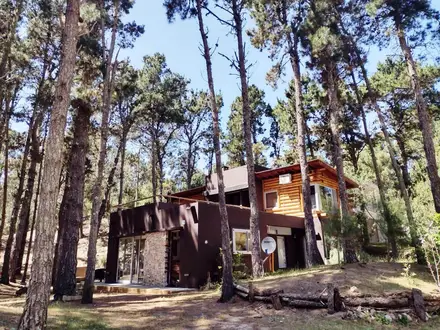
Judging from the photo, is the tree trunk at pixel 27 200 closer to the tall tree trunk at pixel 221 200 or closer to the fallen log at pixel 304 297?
the tall tree trunk at pixel 221 200

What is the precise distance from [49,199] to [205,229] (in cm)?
830

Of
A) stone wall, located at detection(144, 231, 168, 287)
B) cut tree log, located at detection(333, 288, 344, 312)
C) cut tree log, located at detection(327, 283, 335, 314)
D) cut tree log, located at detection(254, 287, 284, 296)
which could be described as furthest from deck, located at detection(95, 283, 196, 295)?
cut tree log, located at detection(333, 288, 344, 312)

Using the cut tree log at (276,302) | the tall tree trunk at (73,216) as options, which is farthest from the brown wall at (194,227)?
the cut tree log at (276,302)

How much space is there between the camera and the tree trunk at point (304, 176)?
1240 centimetres

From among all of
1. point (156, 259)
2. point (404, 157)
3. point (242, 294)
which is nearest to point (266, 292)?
point (242, 294)

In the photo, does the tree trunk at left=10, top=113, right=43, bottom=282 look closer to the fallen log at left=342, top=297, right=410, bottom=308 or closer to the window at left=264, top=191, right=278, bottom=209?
the window at left=264, top=191, right=278, bottom=209

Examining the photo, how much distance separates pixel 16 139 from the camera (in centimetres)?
1947

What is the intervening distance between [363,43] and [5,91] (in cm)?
1566

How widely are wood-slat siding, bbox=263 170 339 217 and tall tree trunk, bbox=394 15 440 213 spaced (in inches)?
289

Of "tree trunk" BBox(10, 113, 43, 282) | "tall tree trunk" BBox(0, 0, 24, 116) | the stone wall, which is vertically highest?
"tall tree trunk" BBox(0, 0, 24, 116)

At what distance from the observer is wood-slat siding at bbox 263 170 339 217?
18078mm

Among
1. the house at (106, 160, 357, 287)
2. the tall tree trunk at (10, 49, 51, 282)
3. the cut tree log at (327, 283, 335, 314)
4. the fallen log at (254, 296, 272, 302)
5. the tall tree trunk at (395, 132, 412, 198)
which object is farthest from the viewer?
the tall tree trunk at (395, 132, 412, 198)

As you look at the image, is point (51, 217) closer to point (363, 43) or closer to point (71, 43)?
point (71, 43)

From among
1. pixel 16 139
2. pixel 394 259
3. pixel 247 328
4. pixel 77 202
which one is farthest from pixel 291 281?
pixel 16 139
